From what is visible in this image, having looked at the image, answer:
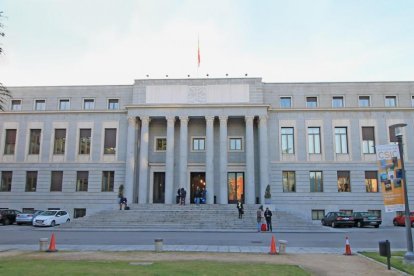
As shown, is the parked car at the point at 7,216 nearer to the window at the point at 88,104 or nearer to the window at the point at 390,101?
the window at the point at 88,104

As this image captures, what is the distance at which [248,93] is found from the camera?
4044 centimetres

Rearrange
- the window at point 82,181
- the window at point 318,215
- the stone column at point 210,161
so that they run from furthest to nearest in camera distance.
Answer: the window at point 82,181 < the window at point 318,215 < the stone column at point 210,161

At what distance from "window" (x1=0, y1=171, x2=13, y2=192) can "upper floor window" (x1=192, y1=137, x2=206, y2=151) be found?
20.1m

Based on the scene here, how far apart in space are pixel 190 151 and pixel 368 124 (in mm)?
18956

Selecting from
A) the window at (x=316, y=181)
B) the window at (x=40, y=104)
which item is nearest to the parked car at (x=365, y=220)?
the window at (x=316, y=181)

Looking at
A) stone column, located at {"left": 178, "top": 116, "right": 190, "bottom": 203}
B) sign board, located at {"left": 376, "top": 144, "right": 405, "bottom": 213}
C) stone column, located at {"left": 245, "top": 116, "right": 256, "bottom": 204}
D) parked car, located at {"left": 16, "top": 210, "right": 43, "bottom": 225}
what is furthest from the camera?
stone column, located at {"left": 178, "top": 116, "right": 190, "bottom": 203}

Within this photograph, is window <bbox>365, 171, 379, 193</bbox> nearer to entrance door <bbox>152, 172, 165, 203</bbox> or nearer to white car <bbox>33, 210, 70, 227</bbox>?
entrance door <bbox>152, 172, 165, 203</bbox>

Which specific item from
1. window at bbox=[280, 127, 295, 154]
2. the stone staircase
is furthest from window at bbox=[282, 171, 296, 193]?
the stone staircase

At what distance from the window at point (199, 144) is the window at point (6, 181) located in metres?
20.1

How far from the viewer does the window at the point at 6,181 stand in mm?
41312

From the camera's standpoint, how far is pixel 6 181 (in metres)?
41.5

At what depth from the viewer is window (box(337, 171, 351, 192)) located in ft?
129

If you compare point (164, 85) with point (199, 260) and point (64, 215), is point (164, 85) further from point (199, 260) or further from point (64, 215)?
point (199, 260)

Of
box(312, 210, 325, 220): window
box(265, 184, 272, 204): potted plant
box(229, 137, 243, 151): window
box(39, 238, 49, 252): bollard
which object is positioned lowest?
box(39, 238, 49, 252): bollard
